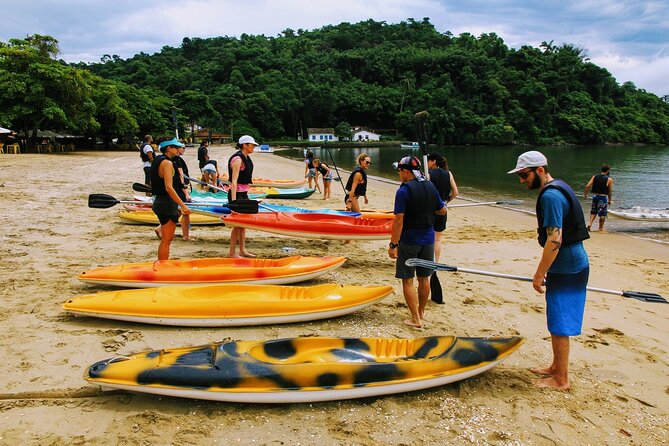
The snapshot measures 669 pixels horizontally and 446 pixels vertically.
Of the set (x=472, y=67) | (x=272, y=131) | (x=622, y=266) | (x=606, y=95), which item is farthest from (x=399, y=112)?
(x=622, y=266)

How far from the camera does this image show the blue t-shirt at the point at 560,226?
330 cm

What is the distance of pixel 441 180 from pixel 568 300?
9.54 ft

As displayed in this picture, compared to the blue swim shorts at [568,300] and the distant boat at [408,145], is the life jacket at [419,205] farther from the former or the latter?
the distant boat at [408,145]

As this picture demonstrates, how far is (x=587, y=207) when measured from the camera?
54.5 ft

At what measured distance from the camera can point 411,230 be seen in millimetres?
4551

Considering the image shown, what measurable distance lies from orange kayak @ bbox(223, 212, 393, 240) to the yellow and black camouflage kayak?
3.55 meters

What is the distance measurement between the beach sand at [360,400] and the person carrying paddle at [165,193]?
3.97 feet

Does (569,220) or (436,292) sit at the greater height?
(569,220)

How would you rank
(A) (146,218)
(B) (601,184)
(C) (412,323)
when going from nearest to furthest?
(C) (412,323) → (A) (146,218) → (B) (601,184)

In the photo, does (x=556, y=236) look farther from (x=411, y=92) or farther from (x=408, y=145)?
(x=411, y=92)

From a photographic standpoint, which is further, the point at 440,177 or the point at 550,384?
the point at 440,177

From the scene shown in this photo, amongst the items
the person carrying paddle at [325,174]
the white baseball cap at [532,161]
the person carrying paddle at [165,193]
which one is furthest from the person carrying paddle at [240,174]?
the person carrying paddle at [325,174]

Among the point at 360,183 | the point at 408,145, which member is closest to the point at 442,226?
the point at 360,183

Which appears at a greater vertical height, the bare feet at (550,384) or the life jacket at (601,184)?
the life jacket at (601,184)
